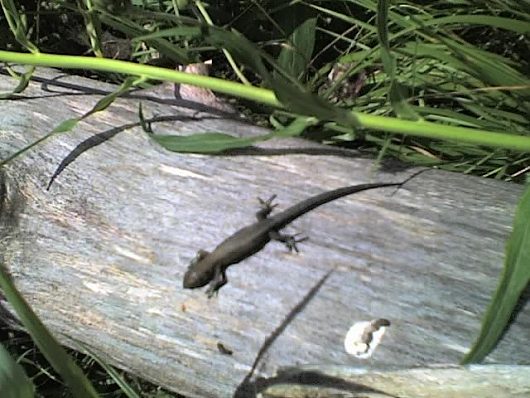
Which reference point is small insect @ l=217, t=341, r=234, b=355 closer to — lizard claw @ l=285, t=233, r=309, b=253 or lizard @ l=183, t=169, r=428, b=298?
lizard @ l=183, t=169, r=428, b=298

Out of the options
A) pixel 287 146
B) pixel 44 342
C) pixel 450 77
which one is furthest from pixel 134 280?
pixel 450 77

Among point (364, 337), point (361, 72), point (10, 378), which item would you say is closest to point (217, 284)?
point (364, 337)

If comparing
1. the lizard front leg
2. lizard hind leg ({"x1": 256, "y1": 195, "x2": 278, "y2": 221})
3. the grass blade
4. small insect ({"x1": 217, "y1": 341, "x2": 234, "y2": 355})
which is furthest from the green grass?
the grass blade

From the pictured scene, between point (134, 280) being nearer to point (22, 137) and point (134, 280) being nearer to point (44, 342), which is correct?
point (22, 137)

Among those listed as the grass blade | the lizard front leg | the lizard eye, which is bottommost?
the lizard front leg

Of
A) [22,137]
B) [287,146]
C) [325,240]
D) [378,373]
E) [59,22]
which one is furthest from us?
[59,22]

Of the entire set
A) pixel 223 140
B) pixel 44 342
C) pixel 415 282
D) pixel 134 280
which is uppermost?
pixel 44 342

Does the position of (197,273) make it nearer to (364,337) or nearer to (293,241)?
(293,241)
